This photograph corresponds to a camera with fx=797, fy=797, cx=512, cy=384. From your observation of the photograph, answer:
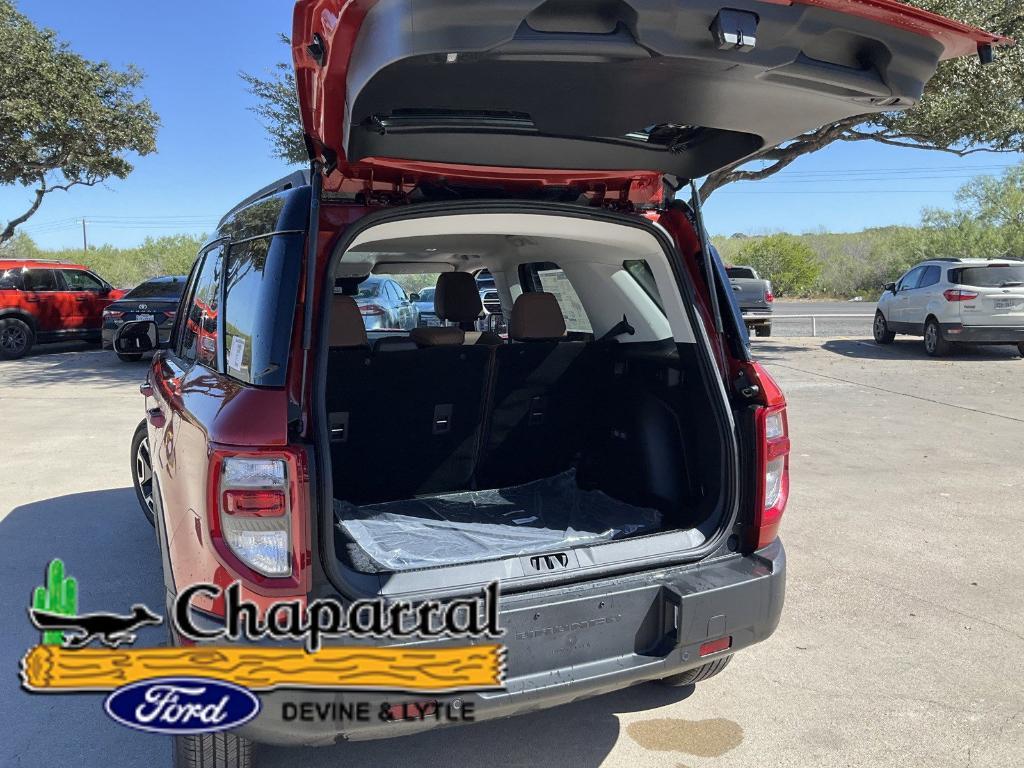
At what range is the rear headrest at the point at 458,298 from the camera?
15.0 feet

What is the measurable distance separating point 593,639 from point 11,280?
54.0ft

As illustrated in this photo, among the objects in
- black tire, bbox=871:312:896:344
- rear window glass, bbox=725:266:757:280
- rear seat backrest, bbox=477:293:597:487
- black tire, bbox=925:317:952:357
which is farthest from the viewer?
rear window glass, bbox=725:266:757:280

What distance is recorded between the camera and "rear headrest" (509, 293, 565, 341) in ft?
12.1

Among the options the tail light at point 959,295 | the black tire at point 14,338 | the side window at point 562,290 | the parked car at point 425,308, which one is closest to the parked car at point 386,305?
the parked car at point 425,308

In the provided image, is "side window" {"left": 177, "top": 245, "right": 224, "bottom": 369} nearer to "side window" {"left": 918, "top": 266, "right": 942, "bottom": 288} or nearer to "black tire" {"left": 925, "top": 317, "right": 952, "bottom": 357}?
"black tire" {"left": 925, "top": 317, "right": 952, "bottom": 357}

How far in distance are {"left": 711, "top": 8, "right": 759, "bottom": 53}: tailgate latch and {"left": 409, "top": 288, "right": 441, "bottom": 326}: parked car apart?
343cm

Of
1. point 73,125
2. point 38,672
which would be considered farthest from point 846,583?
point 73,125

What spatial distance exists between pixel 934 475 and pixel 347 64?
19.6ft

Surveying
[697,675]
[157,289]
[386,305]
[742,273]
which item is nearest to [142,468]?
[386,305]

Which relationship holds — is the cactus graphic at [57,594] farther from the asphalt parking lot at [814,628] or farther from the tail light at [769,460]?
the tail light at [769,460]

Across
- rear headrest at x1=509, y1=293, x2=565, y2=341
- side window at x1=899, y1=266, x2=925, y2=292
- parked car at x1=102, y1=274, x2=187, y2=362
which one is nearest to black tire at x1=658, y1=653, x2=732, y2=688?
rear headrest at x1=509, y1=293, x2=565, y2=341

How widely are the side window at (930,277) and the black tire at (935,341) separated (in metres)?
0.68

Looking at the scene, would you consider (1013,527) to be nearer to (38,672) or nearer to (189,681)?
(189,681)

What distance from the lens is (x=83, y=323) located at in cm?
1639
